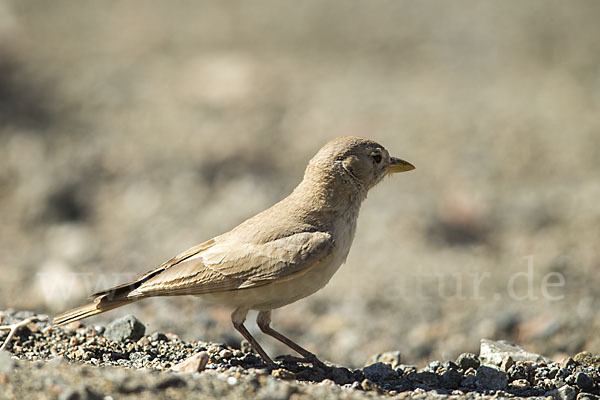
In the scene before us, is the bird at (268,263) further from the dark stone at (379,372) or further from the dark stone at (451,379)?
the dark stone at (451,379)

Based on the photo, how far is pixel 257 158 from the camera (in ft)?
38.9

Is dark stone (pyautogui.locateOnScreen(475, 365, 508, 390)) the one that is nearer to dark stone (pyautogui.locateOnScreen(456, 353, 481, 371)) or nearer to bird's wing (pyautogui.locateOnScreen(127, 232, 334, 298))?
dark stone (pyautogui.locateOnScreen(456, 353, 481, 371))

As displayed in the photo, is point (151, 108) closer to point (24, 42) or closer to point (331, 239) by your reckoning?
point (24, 42)

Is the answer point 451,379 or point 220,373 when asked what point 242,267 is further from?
point 451,379

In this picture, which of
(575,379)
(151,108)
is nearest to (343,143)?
(575,379)

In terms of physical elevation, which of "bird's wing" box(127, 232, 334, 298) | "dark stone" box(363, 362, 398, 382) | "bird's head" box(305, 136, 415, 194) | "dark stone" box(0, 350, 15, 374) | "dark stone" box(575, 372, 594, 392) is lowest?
"dark stone" box(0, 350, 15, 374)

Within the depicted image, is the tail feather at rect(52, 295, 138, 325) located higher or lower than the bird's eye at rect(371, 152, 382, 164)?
lower

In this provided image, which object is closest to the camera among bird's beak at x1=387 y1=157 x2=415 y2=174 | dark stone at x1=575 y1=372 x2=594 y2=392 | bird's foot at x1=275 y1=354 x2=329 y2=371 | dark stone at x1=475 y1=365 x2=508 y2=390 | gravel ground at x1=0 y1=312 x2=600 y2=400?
gravel ground at x1=0 y1=312 x2=600 y2=400

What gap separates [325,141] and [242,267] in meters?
7.08

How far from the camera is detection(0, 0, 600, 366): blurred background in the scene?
8.50 meters

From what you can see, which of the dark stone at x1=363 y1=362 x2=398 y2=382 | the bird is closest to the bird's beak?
the bird

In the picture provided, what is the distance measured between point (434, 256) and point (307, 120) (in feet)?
14.0

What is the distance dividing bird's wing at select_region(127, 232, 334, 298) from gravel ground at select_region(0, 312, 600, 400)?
50cm

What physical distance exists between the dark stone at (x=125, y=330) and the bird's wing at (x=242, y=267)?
45 centimetres
